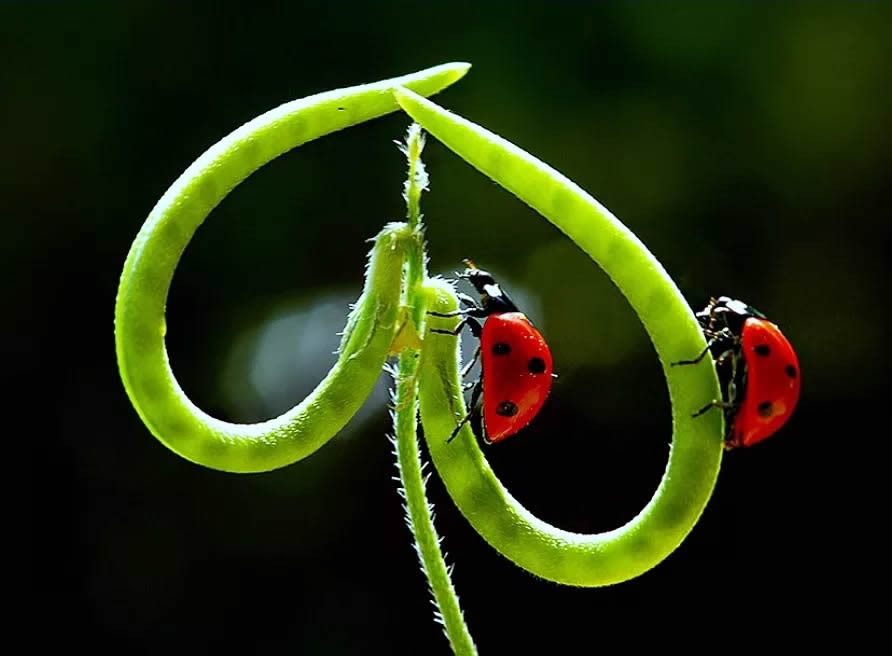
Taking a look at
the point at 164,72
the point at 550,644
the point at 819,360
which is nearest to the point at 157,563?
the point at 550,644

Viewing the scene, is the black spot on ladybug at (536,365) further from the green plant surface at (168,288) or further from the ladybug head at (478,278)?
the ladybug head at (478,278)

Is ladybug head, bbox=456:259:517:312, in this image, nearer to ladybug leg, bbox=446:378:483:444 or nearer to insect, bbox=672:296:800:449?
ladybug leg, bbox=446:378:483:444

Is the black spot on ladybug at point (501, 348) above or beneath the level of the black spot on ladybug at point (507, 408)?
above

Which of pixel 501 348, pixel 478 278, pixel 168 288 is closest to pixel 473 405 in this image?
pixel 501 348

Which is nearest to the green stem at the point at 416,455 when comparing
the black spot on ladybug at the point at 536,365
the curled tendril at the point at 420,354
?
the curled tendril at the point at 420,354

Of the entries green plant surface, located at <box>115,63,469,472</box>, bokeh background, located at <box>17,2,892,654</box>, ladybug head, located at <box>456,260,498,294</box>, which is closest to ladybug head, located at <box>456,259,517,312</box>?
ladybug head, located at <box>456,260,498,294</box>

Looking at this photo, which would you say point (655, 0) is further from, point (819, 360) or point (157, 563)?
point (157, 563)
